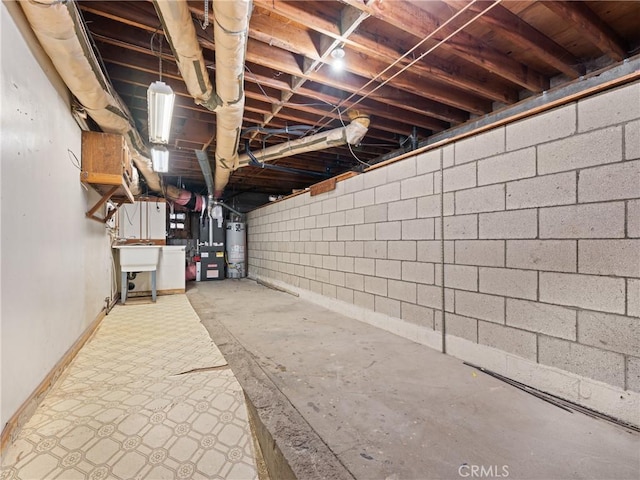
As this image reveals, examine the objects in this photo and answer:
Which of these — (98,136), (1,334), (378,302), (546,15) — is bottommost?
(378,302)

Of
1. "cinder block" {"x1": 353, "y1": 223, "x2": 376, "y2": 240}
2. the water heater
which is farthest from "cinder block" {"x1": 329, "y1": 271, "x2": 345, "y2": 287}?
the water heater

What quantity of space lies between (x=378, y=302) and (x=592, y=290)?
1.80m

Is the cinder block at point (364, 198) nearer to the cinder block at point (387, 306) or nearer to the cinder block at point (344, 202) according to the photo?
the cinder block at point (344, 202)

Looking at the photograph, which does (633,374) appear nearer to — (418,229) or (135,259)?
(418,229)

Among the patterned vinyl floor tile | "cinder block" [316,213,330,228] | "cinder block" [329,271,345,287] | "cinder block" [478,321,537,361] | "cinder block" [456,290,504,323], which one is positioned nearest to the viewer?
the patterned vinyl floor tile

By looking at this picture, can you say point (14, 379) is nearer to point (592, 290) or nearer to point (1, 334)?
point (1, 334)

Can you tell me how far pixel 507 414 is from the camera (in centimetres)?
150

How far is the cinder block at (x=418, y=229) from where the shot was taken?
2.54m

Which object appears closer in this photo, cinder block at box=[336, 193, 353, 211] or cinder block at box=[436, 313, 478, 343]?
cinder block at box=[436, 313, 478, 343]

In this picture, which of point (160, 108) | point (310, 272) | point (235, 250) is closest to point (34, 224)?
point (160, 108)

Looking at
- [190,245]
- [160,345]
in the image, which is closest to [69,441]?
[160,345]

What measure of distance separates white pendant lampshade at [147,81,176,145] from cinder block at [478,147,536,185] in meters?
2.26

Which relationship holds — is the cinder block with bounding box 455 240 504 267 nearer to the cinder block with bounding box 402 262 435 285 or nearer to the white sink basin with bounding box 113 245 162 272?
the cinder block with bounding box 402 262 435 285

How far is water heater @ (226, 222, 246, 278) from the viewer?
7.44 meters
